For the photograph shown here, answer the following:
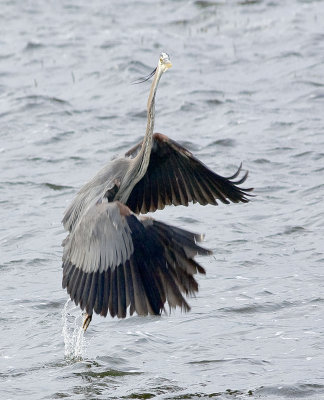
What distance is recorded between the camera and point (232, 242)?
9.88m

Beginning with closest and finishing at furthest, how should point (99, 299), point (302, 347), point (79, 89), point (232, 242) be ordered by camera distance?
point (99, 299) < point (302, 347) < point (232, 242) < point (79, 89)

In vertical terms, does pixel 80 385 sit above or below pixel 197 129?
below

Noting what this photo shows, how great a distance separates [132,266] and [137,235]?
0.22 m

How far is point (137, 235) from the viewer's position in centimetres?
673

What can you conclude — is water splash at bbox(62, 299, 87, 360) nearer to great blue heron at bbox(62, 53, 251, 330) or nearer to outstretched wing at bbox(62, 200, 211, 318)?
great blue heron at bbox(62, 53, 251, 330)

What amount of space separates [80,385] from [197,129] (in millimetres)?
7133

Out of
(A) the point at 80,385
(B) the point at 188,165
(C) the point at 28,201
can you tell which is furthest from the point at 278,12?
(A) the point at 80,385

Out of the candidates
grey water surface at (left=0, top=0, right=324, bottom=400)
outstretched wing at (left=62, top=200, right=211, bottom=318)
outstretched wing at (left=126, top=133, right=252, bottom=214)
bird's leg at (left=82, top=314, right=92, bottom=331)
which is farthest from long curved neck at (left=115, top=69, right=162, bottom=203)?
grey water surface at (left=0, top=0, right=324, bottom=400)

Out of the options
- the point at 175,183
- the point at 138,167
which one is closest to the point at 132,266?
the point at 138,167

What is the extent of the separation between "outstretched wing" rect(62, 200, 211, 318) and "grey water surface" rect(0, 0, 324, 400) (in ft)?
2.39

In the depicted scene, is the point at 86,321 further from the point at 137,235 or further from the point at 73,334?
the point at 137,235

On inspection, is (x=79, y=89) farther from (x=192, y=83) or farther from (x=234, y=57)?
(x=234, y=57)

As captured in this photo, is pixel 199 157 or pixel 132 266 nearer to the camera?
pixel 132 266

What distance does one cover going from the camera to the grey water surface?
7.31 meters
